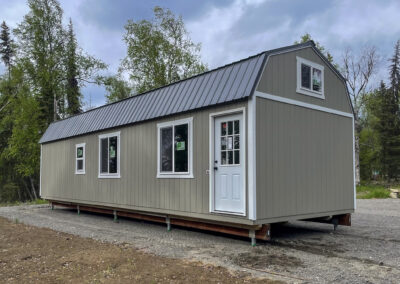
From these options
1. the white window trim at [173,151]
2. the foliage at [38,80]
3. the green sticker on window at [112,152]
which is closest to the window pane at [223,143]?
the white window trim at [173,151]

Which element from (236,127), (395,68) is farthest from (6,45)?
(395,68)

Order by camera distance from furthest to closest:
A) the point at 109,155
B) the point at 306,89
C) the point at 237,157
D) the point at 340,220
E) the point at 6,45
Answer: the point at 6,45 → the point at 109,155 → the point at 340,220 → the point at 306,89 → the point at 237,157

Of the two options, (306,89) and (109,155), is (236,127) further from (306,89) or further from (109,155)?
(109,155)

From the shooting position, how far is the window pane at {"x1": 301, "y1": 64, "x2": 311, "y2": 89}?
717cm

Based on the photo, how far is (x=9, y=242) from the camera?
21.9ft

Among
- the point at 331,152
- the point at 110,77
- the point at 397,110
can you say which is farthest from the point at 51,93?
the point at 397,110

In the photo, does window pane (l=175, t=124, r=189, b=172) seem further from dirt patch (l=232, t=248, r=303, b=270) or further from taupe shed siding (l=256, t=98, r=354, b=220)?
dirt patch (l=232, t=248, r=303, b=270)

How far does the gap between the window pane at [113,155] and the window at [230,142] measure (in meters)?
4.01

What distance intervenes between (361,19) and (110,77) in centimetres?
1653

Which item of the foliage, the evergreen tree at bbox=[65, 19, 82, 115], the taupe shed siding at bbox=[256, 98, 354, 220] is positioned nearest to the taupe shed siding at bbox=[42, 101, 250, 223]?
the taupe shed siding at bbox=[256, 98, 354, 220]

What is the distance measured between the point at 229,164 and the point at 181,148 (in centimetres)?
143

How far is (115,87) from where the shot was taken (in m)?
26.3

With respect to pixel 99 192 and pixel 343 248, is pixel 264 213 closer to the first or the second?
pixel 343 248

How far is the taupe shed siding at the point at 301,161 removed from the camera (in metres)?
6.15
